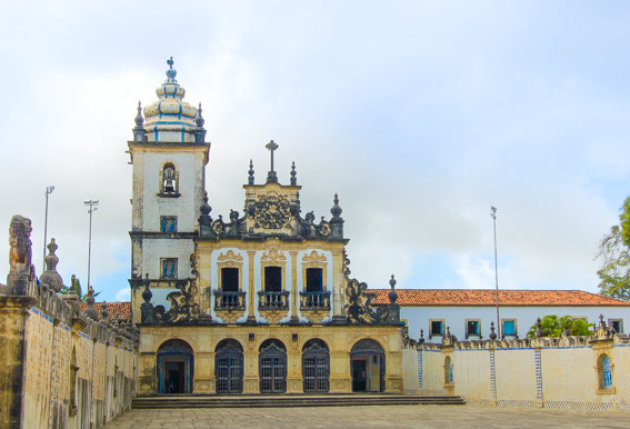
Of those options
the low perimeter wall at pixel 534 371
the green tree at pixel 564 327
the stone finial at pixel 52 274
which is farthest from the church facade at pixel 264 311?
the stone finial at pixel 52 274

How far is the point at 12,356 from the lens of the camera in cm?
1291

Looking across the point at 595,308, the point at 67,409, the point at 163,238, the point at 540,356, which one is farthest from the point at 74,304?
the point at 595,308

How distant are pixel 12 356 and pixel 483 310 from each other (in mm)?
39689

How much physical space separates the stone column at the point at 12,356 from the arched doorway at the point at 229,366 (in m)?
28.0

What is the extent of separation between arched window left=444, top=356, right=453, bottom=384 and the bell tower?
45.9ft

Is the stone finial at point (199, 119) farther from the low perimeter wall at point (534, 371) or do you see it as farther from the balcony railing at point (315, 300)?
the low perimeter wall at point (534, 371)

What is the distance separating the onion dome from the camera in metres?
46.7

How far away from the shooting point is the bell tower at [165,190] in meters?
44.3

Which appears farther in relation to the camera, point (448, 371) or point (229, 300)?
point (229, 300)

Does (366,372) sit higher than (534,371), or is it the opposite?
(534,371)

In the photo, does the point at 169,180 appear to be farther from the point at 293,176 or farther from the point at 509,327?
the point at 509,327

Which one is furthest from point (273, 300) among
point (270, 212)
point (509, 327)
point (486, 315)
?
point (509, 327)

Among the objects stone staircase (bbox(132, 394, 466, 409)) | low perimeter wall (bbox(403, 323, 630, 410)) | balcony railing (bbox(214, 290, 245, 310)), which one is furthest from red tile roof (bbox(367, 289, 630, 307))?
stone staircase (bbox(132, 394, 466, 409))

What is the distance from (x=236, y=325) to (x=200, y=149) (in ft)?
34.1
